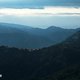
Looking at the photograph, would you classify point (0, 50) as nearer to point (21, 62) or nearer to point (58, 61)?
point (21, 62)

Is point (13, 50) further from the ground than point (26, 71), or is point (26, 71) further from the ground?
point (13, 50)

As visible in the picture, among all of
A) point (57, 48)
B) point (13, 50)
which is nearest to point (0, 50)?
point (13, 50)

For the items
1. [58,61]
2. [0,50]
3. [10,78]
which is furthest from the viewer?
[0,50]

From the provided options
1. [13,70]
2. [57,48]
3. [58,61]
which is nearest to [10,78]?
[13,70]

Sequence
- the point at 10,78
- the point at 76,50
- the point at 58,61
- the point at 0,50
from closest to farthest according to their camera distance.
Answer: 1. the point at 10,78
2. the point at 58,61
3. the point at 76,50
4. the point at 0,50

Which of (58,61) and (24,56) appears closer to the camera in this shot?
(58,61)

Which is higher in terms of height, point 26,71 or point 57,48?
point 57,48

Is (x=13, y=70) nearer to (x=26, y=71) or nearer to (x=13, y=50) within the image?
(x=26, y=71)

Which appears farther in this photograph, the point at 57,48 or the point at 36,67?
the point at 57,48

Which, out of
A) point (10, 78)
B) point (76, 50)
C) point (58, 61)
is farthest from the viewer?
point (76, 50)
